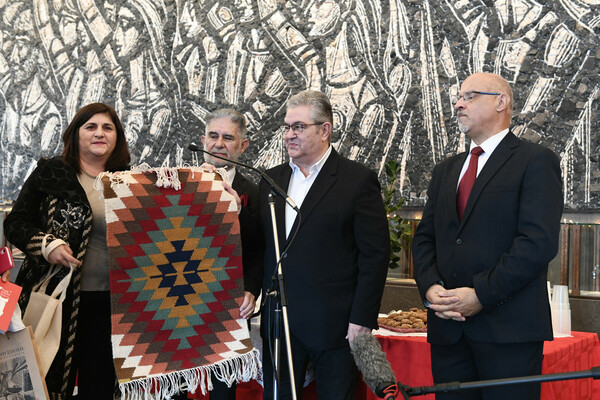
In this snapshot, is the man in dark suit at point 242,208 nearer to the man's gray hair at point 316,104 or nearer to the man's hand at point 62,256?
the man's gray hair at point 316,104

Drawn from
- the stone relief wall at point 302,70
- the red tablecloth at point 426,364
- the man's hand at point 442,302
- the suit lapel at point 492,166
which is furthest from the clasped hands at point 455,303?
the stone relief wall at point 302,70

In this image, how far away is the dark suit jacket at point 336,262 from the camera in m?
2.72

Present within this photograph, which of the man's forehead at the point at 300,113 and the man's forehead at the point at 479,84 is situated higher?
the man's forehead at the point at 479,84

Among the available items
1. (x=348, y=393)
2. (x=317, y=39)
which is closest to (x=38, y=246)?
(x=348, y=393)

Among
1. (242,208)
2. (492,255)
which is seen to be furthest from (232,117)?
(492,255)

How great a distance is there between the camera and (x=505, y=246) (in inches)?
95.2

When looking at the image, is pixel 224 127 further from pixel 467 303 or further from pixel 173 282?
pixel 467 303

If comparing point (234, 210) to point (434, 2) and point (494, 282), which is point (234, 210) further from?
point (434, 2)

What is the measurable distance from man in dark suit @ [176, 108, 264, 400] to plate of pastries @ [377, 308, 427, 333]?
769 millimetres

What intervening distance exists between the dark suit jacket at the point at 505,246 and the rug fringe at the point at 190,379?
0.75m

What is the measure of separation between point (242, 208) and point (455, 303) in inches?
44.3

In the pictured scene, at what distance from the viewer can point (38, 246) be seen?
2738mm

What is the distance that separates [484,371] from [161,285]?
1292 millimetres

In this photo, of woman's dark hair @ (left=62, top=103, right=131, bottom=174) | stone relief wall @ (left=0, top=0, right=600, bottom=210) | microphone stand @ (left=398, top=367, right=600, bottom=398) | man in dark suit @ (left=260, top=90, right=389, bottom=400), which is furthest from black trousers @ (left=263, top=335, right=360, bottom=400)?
stone relief wall @ (left=0, top=0, right=600, bottom=210)
